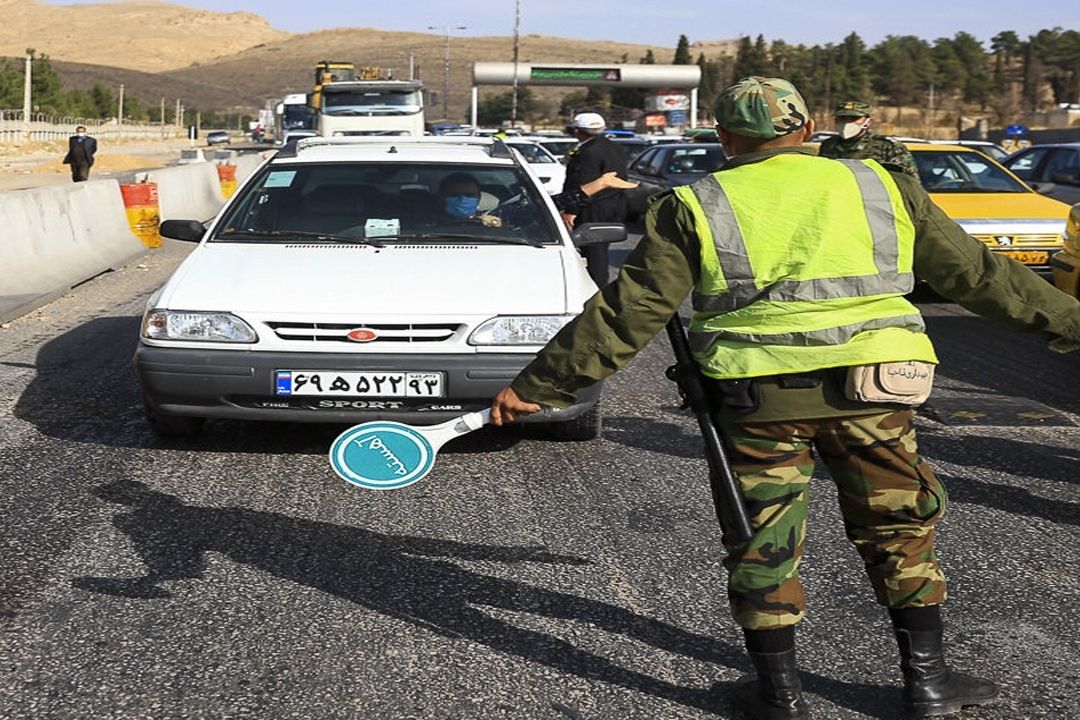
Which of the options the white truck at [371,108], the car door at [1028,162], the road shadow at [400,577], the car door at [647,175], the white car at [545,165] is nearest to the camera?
the road shadow at [400,577]

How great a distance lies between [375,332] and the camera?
5914 mm

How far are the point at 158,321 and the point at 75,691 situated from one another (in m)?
2.67

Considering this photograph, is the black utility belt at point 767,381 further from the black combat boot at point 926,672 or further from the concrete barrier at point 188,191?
the concrete barrier at point 188,191

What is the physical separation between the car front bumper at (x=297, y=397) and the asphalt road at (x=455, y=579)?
0.26 m

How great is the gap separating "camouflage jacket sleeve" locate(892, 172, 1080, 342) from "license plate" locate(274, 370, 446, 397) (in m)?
2.74

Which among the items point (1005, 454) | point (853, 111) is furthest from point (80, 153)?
point (1005, 454)

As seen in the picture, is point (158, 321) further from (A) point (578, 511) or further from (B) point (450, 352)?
(A) point (578, 511)

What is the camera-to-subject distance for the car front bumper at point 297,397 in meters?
5.88

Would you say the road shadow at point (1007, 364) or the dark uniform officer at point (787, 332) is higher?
the dark uniform officer at point (787, 332)

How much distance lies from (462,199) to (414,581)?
3146mm

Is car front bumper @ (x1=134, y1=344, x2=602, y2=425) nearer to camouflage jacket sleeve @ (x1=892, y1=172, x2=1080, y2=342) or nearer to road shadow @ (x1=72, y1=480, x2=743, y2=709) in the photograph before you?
road shadow @ (x1=72, y1=480, x2=743, y2=709)

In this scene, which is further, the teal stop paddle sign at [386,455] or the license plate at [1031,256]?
the license plate at [1031,256]

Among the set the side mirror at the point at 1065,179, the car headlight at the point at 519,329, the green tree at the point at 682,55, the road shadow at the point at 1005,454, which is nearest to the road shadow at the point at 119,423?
the car headlight at the point at 519,329

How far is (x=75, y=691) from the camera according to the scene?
365 centimetres
